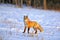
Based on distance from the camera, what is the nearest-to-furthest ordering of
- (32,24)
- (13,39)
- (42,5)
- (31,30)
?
1. (13,39)
2. (32,24)
3. (31,30)
4. (42,5)

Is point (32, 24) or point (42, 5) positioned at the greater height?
point (32, 24)

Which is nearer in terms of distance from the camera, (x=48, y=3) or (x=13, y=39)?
(x=13, y=39)

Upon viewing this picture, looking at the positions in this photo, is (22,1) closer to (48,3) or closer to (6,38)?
(48,3)

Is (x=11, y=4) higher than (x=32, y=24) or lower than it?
lower

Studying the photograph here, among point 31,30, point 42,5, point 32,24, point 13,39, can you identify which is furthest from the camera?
point 42,5

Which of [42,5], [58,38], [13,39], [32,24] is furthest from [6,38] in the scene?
[42,5]

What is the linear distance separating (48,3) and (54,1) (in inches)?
12.6

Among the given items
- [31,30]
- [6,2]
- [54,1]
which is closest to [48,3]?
[54,1]

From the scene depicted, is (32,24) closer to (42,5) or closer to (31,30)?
(31,30)

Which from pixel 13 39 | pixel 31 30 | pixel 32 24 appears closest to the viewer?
pixel 13 39

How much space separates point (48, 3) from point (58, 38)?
25.0 feet

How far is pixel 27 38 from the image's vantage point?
3924mm

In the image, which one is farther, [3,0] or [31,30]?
[3,0]

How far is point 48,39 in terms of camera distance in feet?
12.7
